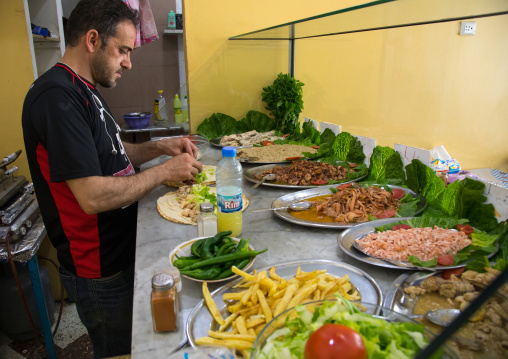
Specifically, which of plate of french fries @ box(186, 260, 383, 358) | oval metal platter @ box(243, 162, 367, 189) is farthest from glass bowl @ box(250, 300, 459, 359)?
oval metal platter @ box(243, 162, 367, 189)

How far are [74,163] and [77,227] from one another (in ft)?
1.50

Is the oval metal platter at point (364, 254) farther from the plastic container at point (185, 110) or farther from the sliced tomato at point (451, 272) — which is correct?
the plastic container at point (185, 110)

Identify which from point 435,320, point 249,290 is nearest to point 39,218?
point 249,290

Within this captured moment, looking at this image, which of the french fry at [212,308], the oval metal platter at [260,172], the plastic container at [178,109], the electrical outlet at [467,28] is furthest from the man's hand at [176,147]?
the electrical outlet at [467,28]

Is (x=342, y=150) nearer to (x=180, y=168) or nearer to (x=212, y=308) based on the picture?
(x=180, y=168)

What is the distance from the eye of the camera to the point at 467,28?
4.04 metres

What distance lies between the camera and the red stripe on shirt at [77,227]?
1873mm

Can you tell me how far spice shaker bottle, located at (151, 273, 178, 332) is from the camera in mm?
1140

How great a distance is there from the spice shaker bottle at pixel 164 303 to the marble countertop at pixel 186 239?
0.04m

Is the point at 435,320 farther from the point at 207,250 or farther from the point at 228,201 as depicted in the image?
the point at 228,201

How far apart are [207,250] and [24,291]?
2.28 m

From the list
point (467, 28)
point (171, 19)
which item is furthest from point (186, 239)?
point (171, 19)

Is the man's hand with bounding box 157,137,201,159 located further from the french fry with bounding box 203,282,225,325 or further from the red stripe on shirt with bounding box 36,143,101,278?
the french fry with bounding box 203,282,225,325

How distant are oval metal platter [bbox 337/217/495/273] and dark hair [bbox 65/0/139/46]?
5.32 ft
